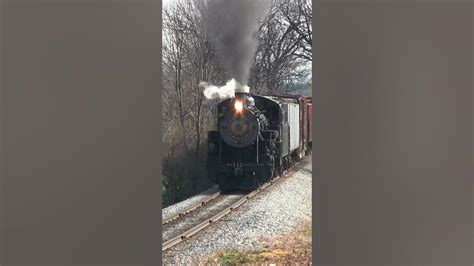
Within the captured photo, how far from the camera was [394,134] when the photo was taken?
2.70 metres

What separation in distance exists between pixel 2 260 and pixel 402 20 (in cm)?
245

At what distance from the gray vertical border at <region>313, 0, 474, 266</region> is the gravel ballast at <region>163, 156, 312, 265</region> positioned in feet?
5.97

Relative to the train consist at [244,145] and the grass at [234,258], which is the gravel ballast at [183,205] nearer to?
the train consist at [244,145]

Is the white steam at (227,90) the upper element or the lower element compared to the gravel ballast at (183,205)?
upper

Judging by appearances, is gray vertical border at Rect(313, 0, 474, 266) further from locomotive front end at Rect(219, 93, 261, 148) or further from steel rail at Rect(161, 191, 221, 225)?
locomotive front end at Rect(219, 93, 261, 148)

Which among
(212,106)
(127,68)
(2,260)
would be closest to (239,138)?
(212,106)

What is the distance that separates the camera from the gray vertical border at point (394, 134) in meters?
2.64

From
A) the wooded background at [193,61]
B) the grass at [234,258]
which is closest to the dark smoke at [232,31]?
the wooded background at [193,61]

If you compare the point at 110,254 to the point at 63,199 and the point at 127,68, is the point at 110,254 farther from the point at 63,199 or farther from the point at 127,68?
the point at 127,68

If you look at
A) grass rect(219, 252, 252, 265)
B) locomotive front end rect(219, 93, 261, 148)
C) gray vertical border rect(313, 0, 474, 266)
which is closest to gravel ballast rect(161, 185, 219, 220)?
locomotive front end rect(219, 93, 261, 148)

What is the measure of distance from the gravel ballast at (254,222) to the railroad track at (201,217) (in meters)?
0.07

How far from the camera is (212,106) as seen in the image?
6.96m

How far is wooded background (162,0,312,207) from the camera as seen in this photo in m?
5.80

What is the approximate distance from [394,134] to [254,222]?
9.51 ft
